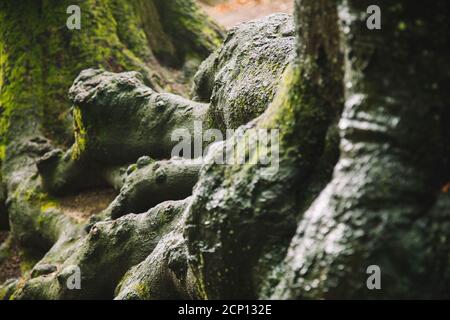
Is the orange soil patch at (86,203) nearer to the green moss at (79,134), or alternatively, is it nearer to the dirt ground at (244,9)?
the green moss at (79,134)

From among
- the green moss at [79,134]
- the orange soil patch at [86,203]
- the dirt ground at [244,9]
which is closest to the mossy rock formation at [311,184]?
the green moss at [79,134]

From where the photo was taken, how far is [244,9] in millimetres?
14430

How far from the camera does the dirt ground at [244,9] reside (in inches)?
528

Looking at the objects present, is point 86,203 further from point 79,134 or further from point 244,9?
point 244,9

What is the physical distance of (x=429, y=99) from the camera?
197cm

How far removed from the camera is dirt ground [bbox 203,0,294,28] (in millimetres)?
13414

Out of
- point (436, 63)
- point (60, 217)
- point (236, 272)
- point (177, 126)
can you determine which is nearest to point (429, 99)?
point (436, 63)

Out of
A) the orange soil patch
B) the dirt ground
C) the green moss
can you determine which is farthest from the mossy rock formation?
the dirt ground

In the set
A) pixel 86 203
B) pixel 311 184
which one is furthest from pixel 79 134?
pixel 311 184

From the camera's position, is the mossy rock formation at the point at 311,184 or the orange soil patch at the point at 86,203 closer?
the mossy rock formation at the point at 311,184

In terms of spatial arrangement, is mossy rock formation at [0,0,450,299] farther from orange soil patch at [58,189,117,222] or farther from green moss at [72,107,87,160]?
orange soil patch at [58,189,117,222]

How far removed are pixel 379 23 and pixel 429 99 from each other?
0.97ft
